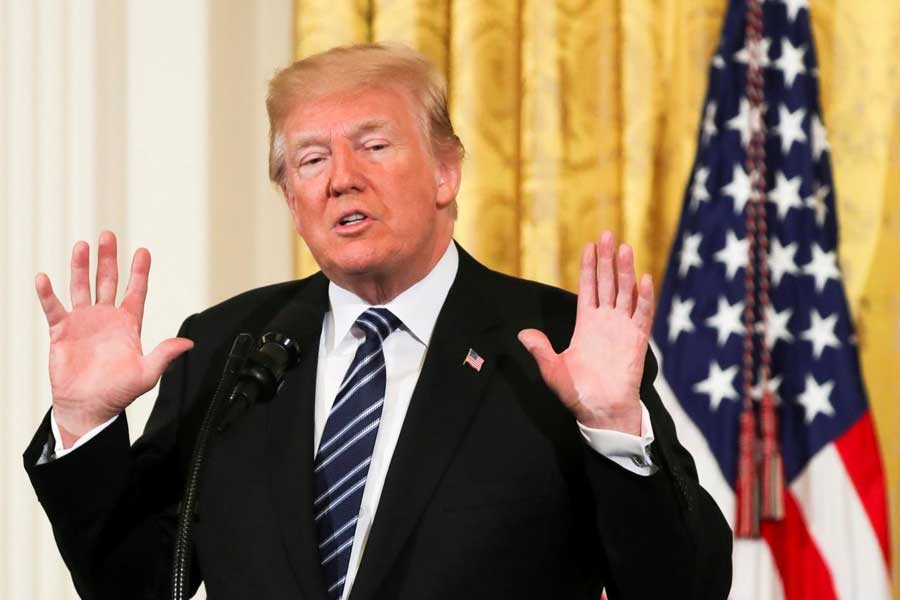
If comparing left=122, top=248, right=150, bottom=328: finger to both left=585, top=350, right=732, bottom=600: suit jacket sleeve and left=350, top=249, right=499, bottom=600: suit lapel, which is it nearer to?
left=350, top=249, right=499, bottom=600: suit lapel

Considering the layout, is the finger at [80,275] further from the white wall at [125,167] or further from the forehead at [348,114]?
the white wall at [125,167]

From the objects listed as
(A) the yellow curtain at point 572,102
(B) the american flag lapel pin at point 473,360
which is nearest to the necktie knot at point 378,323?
(B) the american flag lapel pin at point 473,360

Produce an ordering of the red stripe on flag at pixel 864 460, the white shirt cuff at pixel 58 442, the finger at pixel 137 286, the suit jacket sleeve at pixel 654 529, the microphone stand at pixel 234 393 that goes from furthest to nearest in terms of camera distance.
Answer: the red stripe on flag at pixel 864 460, the finger at pixel 137 286, the white shirt cuff at pixel 58 442, the suit jacket sleeve at pixel 654 529, the microphone stand at pixel 234 393

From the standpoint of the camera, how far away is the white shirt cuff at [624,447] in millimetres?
1705

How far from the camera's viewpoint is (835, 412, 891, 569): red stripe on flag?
309 cm

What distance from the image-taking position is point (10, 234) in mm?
3156

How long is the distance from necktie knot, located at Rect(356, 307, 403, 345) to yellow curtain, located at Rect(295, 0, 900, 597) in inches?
51.5

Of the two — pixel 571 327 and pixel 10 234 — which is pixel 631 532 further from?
pixel 10 234

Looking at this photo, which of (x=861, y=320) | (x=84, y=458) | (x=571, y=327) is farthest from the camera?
(x=861, y=320)

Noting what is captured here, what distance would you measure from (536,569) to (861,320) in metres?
1.63

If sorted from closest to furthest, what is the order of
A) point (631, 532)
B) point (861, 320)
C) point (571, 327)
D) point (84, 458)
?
1. point (631, 532)
2. point (84, 458)
3. point (571, 327)
4. point (861, 320)

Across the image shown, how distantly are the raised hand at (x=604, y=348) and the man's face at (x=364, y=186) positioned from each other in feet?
1.04

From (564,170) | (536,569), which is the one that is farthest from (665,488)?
(564,170)

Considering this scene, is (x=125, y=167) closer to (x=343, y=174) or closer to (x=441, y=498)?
(x=343, y=174)
